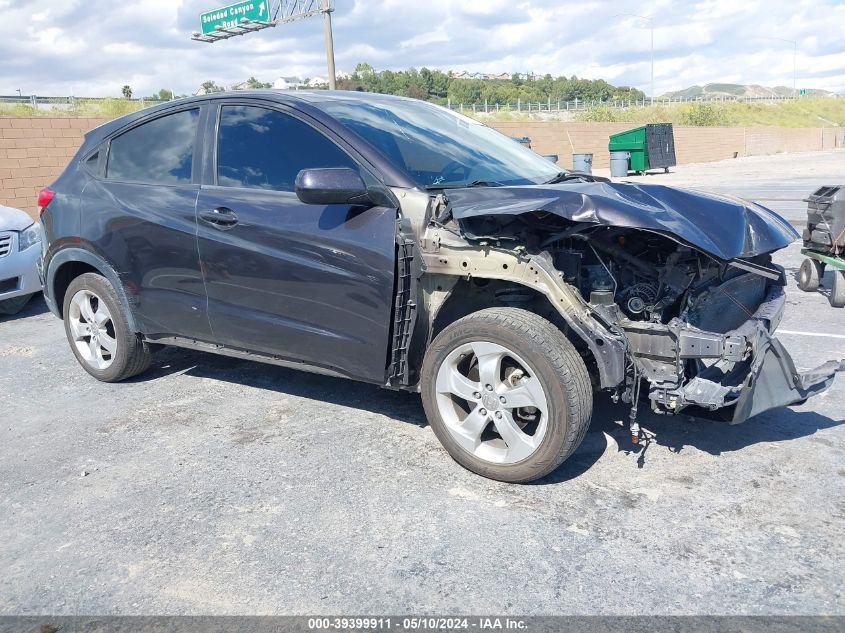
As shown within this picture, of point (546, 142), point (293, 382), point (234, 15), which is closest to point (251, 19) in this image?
point (234, 15)

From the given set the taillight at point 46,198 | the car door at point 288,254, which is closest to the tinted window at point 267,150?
the car door at point 288,254

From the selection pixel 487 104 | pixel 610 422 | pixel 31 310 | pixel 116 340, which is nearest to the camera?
pixel 610 422

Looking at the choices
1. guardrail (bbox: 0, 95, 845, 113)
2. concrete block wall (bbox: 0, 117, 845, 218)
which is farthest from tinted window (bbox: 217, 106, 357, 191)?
concrete block wall (bbox: 0, 117, 845, 218)

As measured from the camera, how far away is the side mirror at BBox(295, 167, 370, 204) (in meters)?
3.55

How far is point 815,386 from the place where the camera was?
3488mm

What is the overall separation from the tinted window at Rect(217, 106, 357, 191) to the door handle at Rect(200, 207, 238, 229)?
0.17 meters

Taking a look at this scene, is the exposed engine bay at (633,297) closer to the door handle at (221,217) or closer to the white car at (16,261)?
the door handle at (221,217)

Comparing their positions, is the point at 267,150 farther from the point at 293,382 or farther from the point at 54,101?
the point at 54,101

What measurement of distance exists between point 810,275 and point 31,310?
25.9 feet

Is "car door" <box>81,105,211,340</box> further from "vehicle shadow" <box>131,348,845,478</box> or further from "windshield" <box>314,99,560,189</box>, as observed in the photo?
"windshield" <box>314,99,560,189</box>

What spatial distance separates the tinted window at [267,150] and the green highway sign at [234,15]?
78.8ft

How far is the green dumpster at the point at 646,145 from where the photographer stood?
30.9 meters

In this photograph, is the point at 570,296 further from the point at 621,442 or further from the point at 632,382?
the point at 621,442

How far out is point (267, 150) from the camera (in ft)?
13.6
